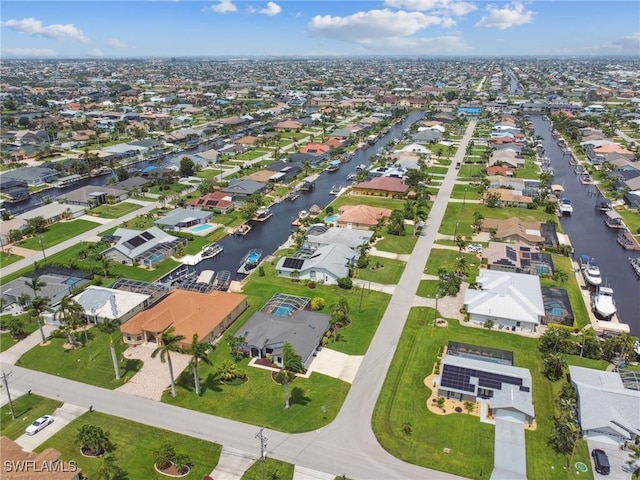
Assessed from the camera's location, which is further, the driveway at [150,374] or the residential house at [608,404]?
the driveway at [150,374]

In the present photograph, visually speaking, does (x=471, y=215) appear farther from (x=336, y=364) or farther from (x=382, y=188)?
(x=336, y=364)

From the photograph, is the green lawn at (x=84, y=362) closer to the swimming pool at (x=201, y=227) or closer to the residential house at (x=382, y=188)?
the swimming pool at (x=201, y=227)

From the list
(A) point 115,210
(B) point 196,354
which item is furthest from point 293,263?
(A) point 115,210

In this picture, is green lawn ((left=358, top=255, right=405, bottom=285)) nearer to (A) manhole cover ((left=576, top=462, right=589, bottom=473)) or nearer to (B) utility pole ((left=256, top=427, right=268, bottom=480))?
(B) utility pole ((left=256, top=427, right=268, bottom=480))

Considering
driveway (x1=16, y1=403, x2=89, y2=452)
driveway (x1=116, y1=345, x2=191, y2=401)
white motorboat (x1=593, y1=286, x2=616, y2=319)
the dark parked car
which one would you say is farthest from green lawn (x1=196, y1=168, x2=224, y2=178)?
the dark parked car

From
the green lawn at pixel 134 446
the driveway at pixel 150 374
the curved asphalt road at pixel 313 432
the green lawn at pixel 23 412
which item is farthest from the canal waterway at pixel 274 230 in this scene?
the green lawn at pixel 134 446

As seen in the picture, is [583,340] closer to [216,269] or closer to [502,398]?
[502,398]

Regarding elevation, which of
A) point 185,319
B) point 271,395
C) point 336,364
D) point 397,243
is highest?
point 185,319

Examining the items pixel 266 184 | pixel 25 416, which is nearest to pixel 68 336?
pixel 25 416
